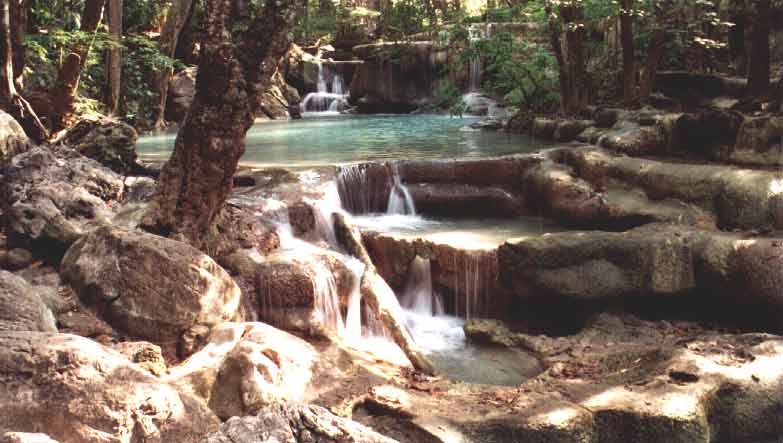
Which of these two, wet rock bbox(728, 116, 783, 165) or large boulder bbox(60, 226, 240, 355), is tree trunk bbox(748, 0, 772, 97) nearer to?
wet rock bbox(728, 116, 783, 165)

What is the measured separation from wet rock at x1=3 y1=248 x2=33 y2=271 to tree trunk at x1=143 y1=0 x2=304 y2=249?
3.47 ft

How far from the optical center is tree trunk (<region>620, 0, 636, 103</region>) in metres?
13.9

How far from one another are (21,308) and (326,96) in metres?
23.8

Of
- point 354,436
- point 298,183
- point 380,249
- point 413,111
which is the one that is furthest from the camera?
point 413,111

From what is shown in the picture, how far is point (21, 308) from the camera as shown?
4539mm

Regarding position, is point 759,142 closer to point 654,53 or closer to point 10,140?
point 654,53

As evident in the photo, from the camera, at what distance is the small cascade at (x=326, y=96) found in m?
27.3

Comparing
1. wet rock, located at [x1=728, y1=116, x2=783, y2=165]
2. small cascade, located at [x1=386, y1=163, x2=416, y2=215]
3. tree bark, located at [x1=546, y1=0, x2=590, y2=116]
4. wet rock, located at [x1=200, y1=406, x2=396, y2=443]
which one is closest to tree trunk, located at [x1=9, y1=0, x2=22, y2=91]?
small cascade, located at [x1=386, y1=163, x2=416, y2=215]

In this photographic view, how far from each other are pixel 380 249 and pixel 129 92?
30.2ft

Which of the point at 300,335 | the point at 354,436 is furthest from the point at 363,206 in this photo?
the point at 354,436

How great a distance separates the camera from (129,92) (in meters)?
14.7

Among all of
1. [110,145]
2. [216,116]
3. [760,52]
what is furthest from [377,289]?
[760,52]

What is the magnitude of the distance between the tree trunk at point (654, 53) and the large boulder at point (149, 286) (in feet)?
37.1

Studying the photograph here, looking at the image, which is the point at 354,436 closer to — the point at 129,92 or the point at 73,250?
the point at 73,250
